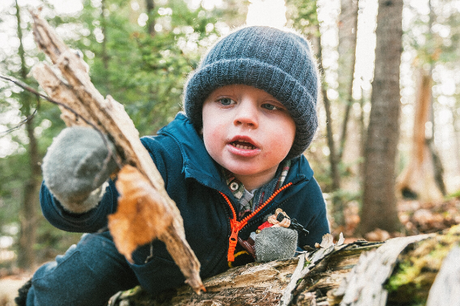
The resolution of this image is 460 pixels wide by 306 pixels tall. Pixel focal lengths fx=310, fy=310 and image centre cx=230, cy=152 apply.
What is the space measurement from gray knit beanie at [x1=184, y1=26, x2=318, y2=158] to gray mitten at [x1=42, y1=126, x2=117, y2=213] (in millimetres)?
893

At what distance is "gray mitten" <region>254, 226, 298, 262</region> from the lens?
1.72 meters

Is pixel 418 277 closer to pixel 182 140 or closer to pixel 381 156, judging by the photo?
pixel 182 140

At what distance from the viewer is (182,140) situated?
74.7 inches

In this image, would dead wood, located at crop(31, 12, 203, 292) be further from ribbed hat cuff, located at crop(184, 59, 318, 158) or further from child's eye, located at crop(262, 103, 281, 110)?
child's eye, located at crop(262, 103, 281, 110)

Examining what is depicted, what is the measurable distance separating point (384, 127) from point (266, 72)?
2.95 metres

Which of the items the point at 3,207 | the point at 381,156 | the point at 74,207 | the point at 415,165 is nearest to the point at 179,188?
the point at 74,207

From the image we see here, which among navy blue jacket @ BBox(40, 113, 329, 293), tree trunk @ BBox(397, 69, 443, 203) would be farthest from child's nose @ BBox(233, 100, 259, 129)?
tree trunk @ BBox(397, 69, 443, 203)

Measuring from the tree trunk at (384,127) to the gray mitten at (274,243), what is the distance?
2751 mm

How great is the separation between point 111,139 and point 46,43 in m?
0.41

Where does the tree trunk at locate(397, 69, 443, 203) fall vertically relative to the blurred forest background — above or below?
below

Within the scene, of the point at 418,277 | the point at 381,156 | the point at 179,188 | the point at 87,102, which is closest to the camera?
the point at 418,277

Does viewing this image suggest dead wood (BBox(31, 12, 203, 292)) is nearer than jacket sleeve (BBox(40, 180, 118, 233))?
Yes

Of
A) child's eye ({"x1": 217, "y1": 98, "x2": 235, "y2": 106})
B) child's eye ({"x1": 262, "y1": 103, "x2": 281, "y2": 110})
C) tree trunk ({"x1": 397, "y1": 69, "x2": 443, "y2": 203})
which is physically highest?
child's eye ({"x1": 217, "y1": 98, "x2": 235, "y2": 106})

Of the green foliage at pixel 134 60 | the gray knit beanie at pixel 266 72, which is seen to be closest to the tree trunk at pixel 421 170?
the green foliage at pixel 134 60
